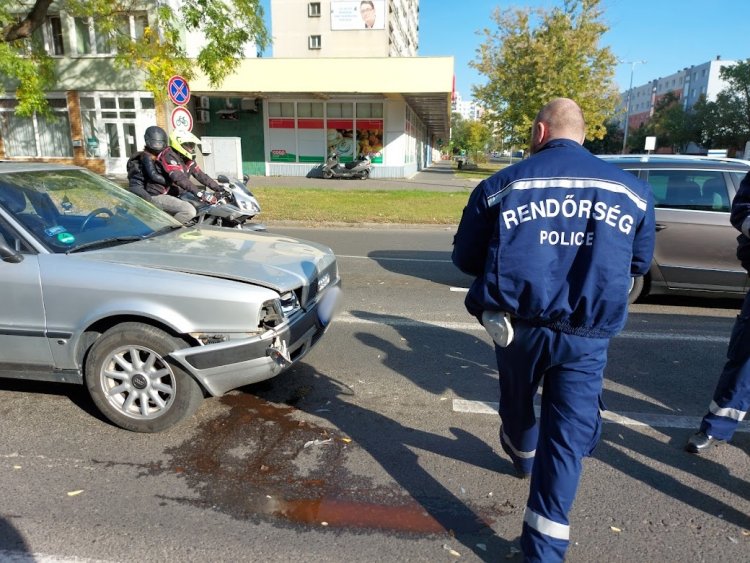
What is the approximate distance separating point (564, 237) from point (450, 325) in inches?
138

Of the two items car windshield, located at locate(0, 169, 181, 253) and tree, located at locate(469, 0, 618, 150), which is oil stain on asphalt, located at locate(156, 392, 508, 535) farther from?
tree, located at locate(469, 0, 618, 150)

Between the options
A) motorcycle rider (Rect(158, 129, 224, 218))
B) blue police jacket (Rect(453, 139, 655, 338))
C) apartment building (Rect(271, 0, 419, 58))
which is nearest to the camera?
blue police jacket (Rect(453, 139, 655, 338))

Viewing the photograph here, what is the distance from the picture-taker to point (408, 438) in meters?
3.38

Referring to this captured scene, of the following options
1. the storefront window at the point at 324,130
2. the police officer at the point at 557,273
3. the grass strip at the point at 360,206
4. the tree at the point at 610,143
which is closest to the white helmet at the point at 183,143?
the grass strip at the point at 360,206

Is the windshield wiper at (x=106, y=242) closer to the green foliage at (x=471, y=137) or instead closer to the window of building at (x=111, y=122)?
the window of building at (x=111, y=122)

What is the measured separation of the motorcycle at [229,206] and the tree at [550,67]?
25.7m

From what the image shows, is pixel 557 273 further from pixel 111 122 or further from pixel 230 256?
pixel 111 122

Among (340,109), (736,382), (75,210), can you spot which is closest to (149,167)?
(75,210)

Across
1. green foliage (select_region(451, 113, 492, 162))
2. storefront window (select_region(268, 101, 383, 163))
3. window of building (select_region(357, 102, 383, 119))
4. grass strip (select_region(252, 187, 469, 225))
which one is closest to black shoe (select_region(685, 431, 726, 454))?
grass strip (select_region(252, 187, 469, 225))

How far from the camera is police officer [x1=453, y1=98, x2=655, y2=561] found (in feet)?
6.72

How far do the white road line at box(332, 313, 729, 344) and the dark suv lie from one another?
877 mm

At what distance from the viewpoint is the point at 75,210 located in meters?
4.00

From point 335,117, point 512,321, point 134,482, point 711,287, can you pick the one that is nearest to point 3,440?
point 134,482

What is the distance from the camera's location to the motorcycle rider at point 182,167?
7152 millimetres
